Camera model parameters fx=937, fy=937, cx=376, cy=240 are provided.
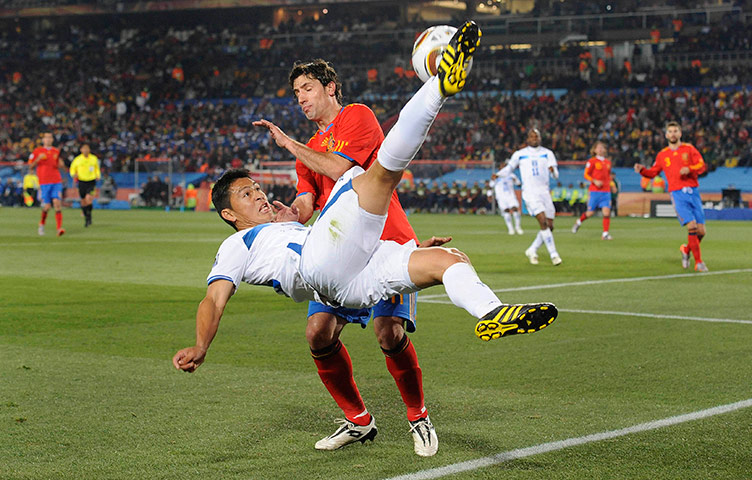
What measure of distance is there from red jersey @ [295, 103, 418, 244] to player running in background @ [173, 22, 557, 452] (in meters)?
0.24

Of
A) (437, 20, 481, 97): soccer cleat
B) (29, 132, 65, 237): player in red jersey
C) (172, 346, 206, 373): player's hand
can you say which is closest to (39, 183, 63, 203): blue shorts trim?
(29, 132, 65, 237): player in red jersey

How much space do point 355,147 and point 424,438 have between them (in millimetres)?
1538

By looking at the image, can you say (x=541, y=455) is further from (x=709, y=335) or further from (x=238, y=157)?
(x=238, y=157)

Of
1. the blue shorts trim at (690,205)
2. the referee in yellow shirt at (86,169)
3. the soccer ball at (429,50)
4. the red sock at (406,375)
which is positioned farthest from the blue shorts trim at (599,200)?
the red sock at (406,375)

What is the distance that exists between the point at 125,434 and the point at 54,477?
740 millimetres

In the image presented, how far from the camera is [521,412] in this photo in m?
5.13

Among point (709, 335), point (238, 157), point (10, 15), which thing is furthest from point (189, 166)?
point (709, 335)

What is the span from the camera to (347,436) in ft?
14.9

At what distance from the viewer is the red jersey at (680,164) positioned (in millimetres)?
14148

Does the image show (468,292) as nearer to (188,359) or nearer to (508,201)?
(188,359)

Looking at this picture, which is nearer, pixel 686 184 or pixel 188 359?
pixel 188 359

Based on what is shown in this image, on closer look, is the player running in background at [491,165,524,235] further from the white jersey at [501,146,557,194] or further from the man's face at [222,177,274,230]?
the man's face at [222,177,274,230]

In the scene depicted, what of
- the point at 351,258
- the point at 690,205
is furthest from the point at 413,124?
the point at 690,205

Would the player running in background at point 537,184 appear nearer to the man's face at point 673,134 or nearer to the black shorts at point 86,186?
the man's face at point 673,134
